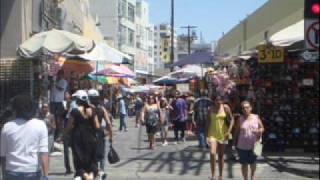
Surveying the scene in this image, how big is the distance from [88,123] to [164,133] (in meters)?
12.2

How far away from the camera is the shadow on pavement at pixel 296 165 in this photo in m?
14.8

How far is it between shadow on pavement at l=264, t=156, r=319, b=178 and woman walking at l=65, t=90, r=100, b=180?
5.44 metres

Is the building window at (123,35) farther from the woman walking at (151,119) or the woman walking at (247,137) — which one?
the woman walking at (247,137)

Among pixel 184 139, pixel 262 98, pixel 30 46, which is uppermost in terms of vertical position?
pixel 30 46

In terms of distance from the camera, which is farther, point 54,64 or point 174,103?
point 174,103

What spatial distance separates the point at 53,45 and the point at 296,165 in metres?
6.23

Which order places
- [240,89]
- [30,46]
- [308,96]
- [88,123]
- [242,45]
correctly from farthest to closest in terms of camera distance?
[242,45] < [240,89] < [308,96] < [30,46] < [88,123]

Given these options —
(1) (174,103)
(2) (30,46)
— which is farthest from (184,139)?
(2) (30,46)

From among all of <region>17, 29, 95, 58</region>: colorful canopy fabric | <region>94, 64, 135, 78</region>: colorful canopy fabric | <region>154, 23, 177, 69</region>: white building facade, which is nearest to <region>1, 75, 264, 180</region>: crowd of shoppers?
<region>17, 29, 95, 58</region>: colorful canopy fabric

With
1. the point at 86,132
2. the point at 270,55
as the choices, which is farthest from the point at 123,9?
the point at 86,132

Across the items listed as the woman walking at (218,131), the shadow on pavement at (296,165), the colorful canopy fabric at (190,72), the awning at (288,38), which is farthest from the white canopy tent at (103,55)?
the colorful canopy fabric at (190,72)

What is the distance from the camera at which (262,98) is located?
1891cm

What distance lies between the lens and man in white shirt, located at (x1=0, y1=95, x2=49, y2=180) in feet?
23.5

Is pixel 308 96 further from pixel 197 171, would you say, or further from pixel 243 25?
pixel 243 25
